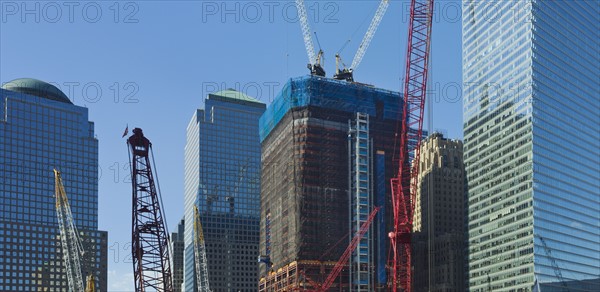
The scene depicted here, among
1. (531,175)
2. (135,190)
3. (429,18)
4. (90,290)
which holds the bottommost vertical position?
(90,290)

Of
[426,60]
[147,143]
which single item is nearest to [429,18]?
[426,60]

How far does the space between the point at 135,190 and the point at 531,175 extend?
4350 inches

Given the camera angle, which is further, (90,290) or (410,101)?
(410,101)

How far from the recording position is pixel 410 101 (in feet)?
500

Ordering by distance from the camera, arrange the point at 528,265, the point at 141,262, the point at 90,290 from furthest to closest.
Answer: the point at 528,265 → the point at 90,290 → the point at 141,262

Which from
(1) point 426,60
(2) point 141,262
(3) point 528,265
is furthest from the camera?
(3) point 528,265

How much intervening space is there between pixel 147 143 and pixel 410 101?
179 ft

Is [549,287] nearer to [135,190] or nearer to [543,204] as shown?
[543,204]

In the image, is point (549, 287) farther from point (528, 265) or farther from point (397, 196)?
point (397, 196)

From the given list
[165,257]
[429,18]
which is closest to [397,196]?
[429,18]

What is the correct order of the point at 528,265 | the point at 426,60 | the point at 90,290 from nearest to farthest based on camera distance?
the point at 90,290 < the point at 426,60 < the point at 528,265

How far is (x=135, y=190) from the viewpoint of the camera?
370ft

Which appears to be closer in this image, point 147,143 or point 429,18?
point 147,143

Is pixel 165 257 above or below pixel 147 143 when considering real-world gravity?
below
